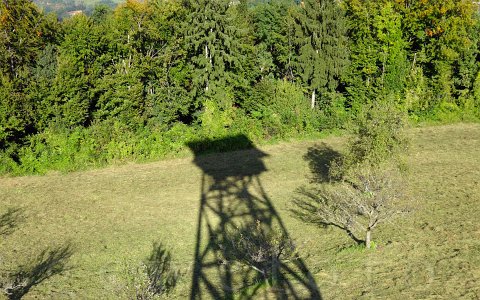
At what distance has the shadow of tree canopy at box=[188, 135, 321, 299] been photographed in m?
11.7

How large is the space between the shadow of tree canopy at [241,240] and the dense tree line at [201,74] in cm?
388

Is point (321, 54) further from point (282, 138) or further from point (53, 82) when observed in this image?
point (53, 82)

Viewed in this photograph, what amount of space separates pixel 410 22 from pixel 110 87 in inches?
733

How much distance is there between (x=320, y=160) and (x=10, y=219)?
46.0 ft

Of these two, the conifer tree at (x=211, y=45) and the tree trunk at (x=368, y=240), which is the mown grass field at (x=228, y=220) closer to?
the tree trunk at (x=368, y=240)

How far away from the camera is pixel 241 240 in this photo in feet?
42.4

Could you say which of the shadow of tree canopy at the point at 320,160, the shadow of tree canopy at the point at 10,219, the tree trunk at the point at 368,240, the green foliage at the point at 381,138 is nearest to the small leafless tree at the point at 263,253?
the tree trunk at the point at 368,240

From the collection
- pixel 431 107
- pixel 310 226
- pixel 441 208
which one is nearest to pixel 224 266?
pixel 310 226

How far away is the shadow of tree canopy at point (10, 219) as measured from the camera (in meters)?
16.9

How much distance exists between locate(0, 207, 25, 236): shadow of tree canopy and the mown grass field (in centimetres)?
4

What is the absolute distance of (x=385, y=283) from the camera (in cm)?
1127

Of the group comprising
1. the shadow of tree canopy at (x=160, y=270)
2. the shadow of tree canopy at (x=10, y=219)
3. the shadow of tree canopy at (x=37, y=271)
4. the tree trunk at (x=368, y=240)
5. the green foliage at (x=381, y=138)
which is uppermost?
the green foliage at (x=381, y=138)

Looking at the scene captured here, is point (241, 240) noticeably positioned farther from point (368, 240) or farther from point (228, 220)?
point (228, 220)

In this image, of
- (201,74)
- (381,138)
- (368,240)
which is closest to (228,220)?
(368,240)
